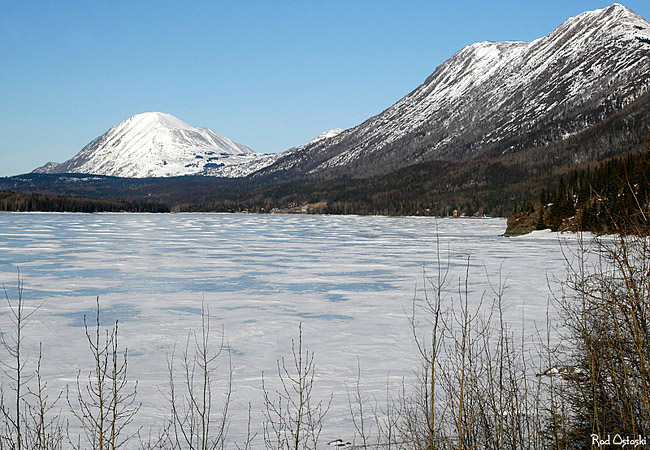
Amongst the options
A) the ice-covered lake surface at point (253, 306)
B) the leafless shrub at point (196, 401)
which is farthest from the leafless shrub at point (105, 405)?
the leafless shrub at point (196, 401)

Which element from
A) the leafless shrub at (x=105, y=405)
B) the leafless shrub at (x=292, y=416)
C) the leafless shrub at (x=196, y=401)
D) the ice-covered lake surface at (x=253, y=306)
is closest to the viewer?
the leafless shrub at (x=196, y=401)

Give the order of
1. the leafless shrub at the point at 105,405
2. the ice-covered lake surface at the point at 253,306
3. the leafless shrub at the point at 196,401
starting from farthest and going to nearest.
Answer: the ice-covered lake surface at the point at 253,306 < the leafless shrub at the point at 105,405 < the leafless shrub at the point at 196,401

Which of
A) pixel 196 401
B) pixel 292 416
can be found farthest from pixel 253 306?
pixel 292 416

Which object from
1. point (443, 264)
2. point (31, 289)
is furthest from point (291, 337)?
point (443, 264)

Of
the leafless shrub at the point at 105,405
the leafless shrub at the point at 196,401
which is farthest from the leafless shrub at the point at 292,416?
the leafless shrub at the point at 105,405

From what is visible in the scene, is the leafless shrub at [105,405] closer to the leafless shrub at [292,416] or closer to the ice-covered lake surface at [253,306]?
the ice-covered lake surface at [253,306]

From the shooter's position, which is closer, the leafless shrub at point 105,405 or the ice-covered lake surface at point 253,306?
the leafless shrub at point 105,405

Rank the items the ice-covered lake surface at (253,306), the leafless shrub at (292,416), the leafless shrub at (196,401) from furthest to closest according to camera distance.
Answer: the ice-covered lake surface at (253,306) < the leafless shrub at (292,416) < the leafless shrub at (196,401)

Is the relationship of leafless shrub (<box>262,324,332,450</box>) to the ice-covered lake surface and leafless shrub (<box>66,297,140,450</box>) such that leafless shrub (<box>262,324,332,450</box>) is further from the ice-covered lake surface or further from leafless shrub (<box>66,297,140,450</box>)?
leafless shrub (<box>66,297,140,450</box>)

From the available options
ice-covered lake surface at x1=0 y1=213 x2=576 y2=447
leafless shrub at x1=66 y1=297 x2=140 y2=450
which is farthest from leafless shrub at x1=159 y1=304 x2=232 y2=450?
leafless shrub at x1=66 y1=297 x2=140 y2=450

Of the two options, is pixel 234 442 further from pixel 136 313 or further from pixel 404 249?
pixel 404 249

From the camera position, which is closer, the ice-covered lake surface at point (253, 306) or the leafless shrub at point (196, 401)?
the leafless shrub at point (196, 401)

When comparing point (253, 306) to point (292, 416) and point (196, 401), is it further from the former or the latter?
point (292, 416)

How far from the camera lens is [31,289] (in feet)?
81.4
